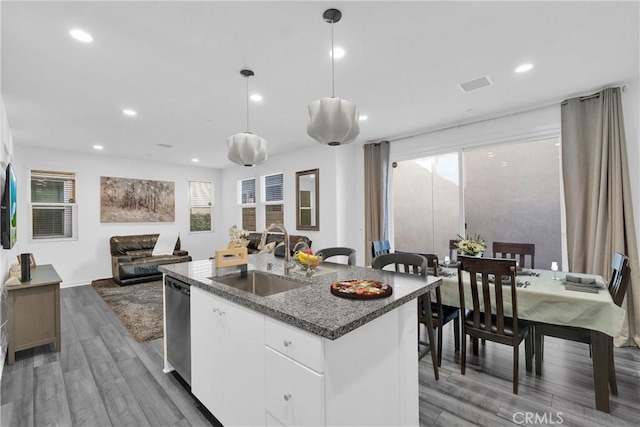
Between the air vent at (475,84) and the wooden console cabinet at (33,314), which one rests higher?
the air vent at (475,84)

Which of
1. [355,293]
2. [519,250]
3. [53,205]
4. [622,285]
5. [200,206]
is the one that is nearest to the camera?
[355,293]

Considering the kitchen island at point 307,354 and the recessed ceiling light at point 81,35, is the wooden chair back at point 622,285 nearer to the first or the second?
the kitchen island at point 307,354

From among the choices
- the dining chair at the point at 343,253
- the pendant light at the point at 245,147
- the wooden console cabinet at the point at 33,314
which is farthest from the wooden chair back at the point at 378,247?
the wooden console cabinet at the point at 33,314

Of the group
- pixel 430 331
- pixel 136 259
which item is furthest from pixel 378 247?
pixel 136 259

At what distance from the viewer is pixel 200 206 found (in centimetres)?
778

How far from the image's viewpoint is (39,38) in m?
2.14

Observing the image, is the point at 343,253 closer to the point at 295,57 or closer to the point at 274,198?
the point at 295,57

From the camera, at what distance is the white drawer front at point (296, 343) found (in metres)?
1.17

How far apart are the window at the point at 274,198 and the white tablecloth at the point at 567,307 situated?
15.1ft

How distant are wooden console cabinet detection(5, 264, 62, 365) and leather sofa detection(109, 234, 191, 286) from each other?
2726 millimetres

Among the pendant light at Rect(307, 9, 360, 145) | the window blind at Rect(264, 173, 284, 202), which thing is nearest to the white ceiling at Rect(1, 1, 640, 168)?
the pendant light at Rect(307, 9, 360, 145)

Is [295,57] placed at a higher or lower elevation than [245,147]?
higher

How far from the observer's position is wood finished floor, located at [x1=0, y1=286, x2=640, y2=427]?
1955 millimetres

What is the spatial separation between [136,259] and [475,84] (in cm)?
646
